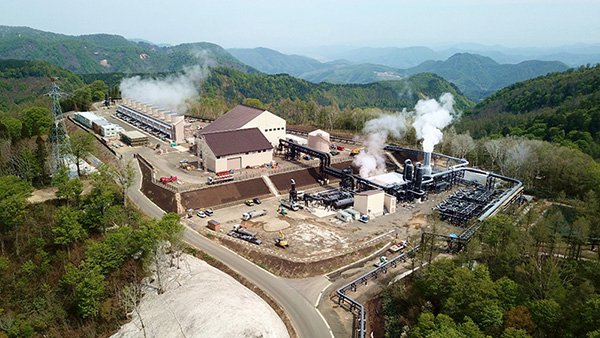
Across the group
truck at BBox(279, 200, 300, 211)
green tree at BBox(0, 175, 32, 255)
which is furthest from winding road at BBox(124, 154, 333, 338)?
green tree at BBox(0, 175, 32, 255)

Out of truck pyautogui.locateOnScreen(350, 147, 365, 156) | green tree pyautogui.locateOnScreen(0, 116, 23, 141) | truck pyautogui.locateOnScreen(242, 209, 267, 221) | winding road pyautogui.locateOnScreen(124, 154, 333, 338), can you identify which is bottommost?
winding road pyautogui.locateOnScreen(124, 154, 333, 338)

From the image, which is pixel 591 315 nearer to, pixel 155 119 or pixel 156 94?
pixel 155 119

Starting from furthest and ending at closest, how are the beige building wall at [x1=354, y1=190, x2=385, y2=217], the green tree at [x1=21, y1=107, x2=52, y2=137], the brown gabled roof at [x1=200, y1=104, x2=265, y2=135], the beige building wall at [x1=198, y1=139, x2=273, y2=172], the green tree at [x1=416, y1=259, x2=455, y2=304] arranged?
the brown gabled roof at [x1=200, y1=104, x2=265, y2=135] → the green tree at [x1=21, y1=107, x2=52, y2=137] → the beige building wall at [x1=198, y1=139, x2=273, y2=172] → the beige building wall at [x1=354, y1=190, x2=385, y2=217] → the green tree at [x1=416, y1=259, x2=455, y2=304]

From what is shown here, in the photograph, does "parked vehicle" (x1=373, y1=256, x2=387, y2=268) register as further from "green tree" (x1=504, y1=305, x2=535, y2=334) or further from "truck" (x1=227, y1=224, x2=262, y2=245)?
"green tree" (x1=504, y1=305, x2=535, y2=334)

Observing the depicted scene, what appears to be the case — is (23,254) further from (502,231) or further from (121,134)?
(502,231)

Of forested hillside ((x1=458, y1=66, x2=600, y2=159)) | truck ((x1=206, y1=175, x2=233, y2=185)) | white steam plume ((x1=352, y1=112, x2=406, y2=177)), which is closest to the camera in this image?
truck ((x1=206, y1=175, x2=233, y2=185))

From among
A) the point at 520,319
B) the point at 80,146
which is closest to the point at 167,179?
the point at 80,146

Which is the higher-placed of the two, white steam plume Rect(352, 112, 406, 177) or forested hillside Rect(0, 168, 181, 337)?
white steam plume Rect(352, 112, 406, 177)
